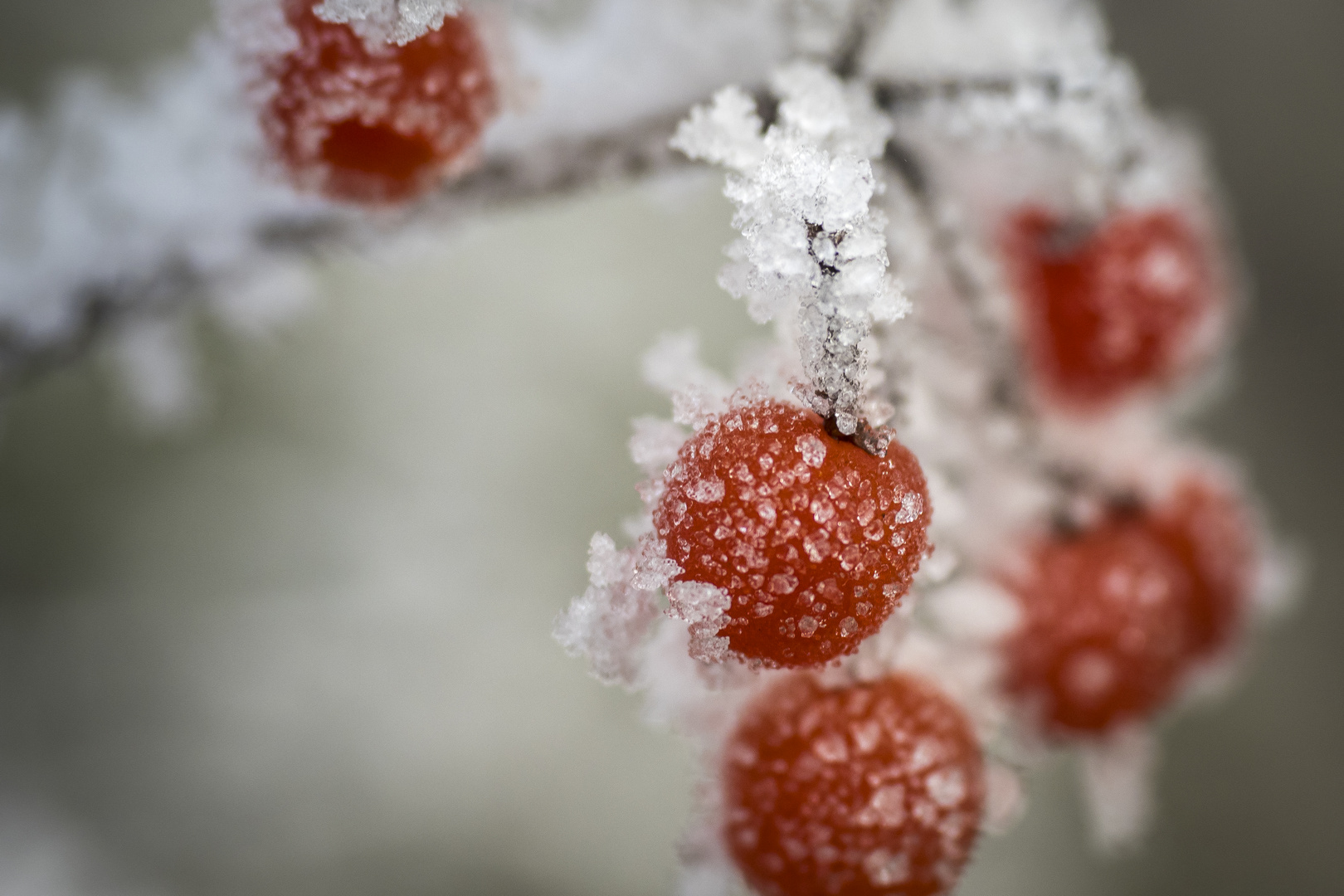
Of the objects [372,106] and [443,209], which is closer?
[372,106]

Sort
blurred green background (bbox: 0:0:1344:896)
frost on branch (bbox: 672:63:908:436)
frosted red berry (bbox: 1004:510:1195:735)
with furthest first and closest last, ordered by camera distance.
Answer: blurred green background (bbox: 0:0:1344:896) → frosted red berry (bbox: 1004:510:1195:735) → frost on branch (bbox: 672:63:908:436)

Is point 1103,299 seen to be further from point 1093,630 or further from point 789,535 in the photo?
point 789,535

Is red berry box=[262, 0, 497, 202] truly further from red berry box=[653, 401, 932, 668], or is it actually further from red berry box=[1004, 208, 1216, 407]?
red berry box=[1004, 208, 1216, 407]

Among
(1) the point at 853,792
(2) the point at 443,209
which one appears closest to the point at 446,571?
(2) the point at 443,209

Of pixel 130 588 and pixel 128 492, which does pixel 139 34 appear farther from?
pixel 130 588

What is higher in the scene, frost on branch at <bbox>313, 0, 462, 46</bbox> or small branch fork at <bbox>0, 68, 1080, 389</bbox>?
small branch fork at <bbox>0, 68, 1080, 389</bbox>

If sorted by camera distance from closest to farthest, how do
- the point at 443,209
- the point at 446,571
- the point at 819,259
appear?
1. the point at 819,259
2. the point at 443,209
3. the point at 446,571

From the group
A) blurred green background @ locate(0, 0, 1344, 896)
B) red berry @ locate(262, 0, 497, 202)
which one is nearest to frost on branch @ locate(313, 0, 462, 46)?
red berry @ locate(262, 0, 497, 202)

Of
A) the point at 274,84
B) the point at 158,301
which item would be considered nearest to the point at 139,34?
the point at 158,301
